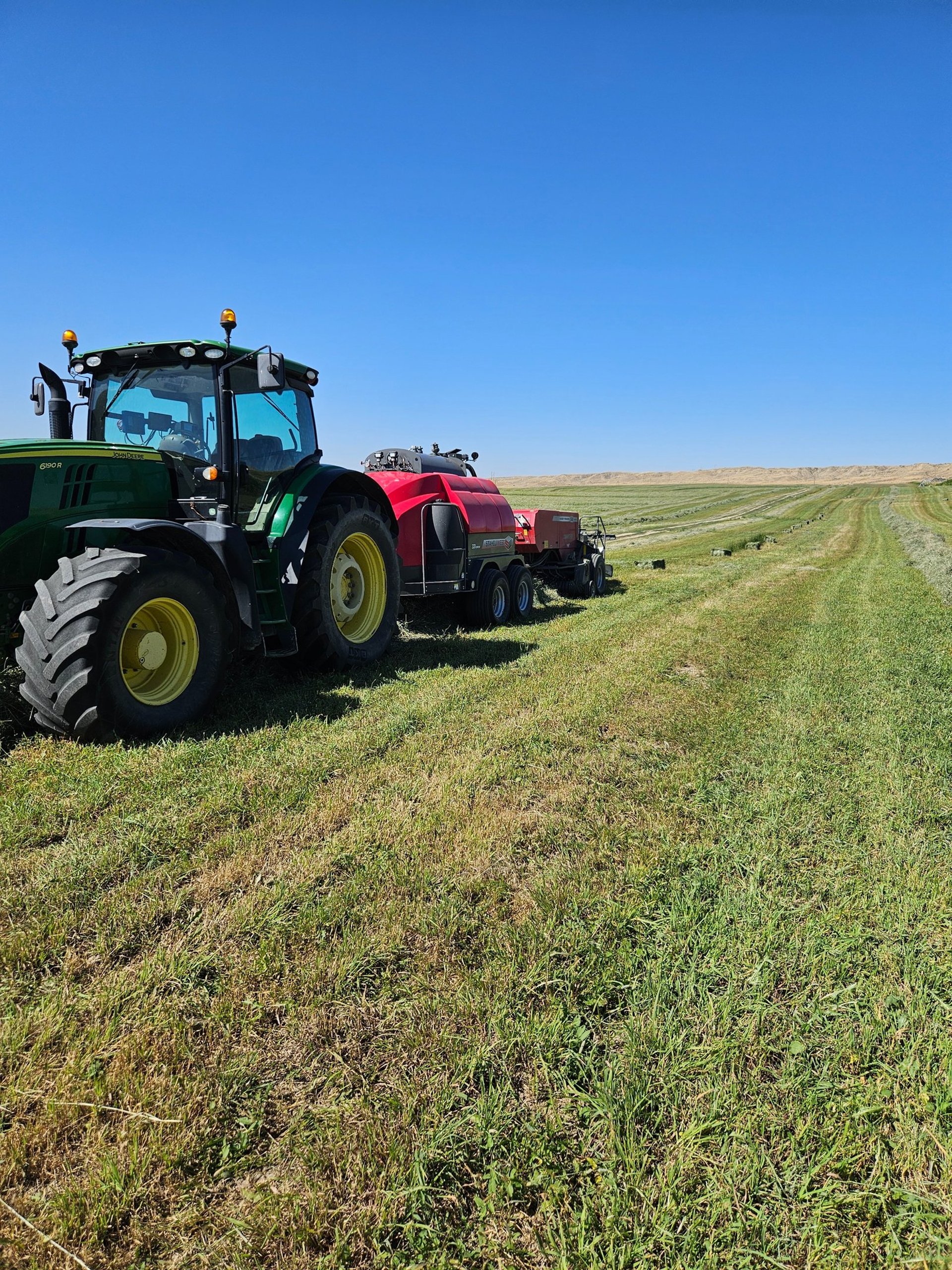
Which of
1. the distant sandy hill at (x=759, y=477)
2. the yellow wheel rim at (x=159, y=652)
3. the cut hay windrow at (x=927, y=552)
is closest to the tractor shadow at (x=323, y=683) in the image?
the yellow wheel rim at (x=159, y=652)

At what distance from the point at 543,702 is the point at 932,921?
3.11 meters

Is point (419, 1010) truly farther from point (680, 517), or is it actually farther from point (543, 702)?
point (680, 517)

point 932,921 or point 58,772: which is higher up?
point 58,772

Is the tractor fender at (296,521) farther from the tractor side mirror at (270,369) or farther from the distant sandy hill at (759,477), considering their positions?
the distant sandy hill at (759,477)

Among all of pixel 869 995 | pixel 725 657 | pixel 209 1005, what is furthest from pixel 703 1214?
pixel 725 657

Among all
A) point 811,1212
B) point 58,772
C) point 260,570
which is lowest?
point 811,1212

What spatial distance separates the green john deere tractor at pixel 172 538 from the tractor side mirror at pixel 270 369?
10 millimetres

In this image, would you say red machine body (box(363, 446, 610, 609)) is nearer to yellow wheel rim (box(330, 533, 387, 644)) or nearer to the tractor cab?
yellow wheel rim (box(330, 533, 387, 644))

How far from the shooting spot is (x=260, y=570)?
5820 millimetres

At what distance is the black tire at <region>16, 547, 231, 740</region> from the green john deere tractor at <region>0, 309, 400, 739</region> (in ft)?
0.03

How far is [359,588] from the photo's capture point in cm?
718

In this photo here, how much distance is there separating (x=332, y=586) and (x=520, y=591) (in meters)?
4.60

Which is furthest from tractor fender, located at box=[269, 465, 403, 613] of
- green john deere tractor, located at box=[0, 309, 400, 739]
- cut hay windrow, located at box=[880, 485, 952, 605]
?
cut hay windrow, located at box=[880, 485, 952, 605]

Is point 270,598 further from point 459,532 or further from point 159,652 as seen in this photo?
point 459,532
